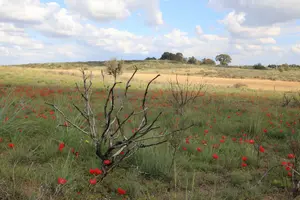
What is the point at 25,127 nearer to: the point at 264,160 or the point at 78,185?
the point at 78,185

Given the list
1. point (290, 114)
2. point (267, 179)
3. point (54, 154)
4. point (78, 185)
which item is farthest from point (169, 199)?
point (290, 114)

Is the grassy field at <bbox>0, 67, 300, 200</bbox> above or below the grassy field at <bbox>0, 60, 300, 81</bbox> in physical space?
below

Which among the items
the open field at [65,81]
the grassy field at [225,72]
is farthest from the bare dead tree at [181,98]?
the grassy field at [225,72]

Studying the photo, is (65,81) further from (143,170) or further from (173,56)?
(173,56)

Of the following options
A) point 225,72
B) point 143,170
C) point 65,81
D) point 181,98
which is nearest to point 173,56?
point 225,72

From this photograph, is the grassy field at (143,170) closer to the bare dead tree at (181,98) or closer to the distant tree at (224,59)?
the bare dead tree at (181,98)

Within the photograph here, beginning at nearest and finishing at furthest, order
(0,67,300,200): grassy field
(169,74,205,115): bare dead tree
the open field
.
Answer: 1. (0,67,300,200): grassy field
2. (169,74,205,115): bare dead tree
3. the open field

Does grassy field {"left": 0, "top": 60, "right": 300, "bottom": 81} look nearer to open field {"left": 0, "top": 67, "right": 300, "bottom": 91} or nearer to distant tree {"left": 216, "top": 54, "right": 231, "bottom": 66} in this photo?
open field {"left": 0, "top": 67, "right": 300, "bottom": 91}

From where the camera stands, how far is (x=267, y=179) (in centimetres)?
342

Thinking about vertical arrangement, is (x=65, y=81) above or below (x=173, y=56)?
below

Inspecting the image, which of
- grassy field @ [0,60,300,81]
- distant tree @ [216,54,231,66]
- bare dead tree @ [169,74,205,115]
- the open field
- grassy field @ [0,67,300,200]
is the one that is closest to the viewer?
grassy field @ [0,67,300,200]

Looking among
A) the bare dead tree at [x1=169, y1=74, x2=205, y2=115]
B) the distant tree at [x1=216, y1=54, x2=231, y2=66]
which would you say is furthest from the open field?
the distant tree at [x1=216, y1=54, x2=231, y2=66]

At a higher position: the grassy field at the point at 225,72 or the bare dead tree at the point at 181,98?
the grassy field at the point at 225,72

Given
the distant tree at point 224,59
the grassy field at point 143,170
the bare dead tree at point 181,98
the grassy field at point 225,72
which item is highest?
the distant tree at point 224,59
